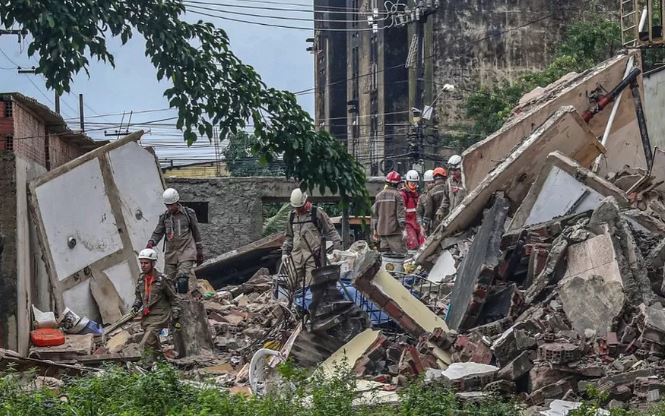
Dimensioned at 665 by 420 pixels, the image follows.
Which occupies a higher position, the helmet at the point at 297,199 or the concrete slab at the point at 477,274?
the helmet at the point at 297,199

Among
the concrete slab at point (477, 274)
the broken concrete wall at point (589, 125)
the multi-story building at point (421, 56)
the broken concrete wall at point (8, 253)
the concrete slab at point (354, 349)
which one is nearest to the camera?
the concrete slab at point (354, 349)

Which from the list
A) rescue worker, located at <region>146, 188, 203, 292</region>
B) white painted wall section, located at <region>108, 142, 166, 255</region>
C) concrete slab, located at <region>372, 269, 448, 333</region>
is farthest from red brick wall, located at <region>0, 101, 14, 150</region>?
concrete slab, located at <region>372, 269, 448, 333</region>

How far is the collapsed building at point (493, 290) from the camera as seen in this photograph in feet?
31.6

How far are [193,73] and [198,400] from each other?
29.2 feet

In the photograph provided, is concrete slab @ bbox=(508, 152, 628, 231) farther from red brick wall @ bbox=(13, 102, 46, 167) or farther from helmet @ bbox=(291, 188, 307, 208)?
red brick wall @ bbox=(13, 102, 46, 167)

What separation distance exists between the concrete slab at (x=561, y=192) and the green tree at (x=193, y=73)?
356cm

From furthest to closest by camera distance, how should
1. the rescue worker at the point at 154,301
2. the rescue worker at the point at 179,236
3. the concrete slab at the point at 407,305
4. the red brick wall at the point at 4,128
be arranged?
the rescue worker at the point at 179,236 < the red brick wall at the point at 4,128 < the rescue worker at the point at 154,301 < the concrete slab at the point at 407,305

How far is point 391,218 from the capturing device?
1686cm

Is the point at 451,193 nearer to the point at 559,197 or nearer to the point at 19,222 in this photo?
the point at 559,197

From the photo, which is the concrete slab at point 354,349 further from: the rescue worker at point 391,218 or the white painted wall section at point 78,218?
the rescue worker at point 391,218

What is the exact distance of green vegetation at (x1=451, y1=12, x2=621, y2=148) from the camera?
34.7 metres

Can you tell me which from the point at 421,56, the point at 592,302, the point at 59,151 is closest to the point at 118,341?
the point at 59,151

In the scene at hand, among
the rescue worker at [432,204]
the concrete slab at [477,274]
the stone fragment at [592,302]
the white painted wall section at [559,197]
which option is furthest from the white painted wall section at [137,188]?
the stone fragment at [592,302]

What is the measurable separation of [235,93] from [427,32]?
2864cm
